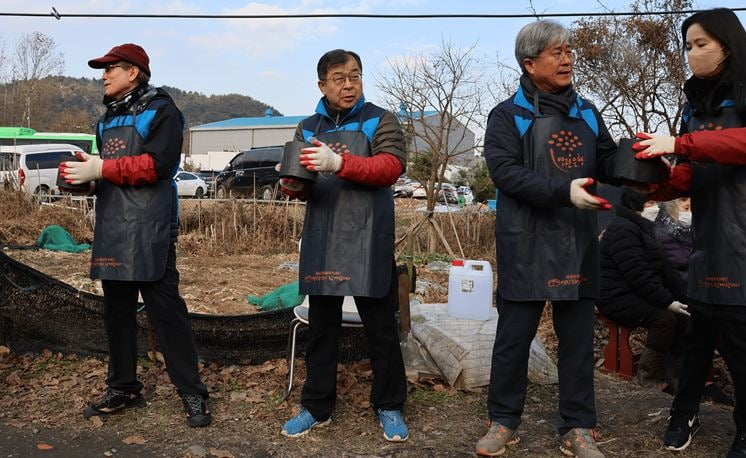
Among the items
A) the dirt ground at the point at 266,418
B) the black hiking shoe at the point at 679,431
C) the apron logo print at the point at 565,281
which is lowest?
the dirt ground at the point at 266,418

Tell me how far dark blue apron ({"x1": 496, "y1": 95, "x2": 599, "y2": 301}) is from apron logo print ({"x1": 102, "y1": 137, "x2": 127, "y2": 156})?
1.92m

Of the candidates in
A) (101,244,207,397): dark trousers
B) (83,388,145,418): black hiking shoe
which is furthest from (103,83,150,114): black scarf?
(83,388,145,418): black hiking shoe

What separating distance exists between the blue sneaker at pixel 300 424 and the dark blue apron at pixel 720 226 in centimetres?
191

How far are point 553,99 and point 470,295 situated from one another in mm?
1987

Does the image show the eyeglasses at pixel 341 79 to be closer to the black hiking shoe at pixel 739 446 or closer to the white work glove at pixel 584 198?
the white work glove at pixel 584 198

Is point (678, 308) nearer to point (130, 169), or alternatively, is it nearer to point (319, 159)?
point (319, 159)

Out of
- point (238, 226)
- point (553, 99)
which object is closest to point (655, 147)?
point (553, 99)

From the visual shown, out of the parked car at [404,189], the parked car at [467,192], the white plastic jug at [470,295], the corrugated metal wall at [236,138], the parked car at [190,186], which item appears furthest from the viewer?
the corrugated metal wall at [236,138]

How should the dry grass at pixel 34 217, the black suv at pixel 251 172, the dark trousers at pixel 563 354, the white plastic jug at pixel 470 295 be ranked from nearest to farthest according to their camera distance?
the dark trousers at pixel 563 354 < the white plastic jug at pixel 470 295 < the dry grass at pixel 34 217 < the black suv at pixel 251 172

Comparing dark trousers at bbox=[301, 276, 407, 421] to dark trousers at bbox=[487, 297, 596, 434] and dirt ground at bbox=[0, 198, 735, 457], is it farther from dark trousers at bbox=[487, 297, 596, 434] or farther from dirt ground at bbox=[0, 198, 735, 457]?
dark trousers at bbox=[487, 297, 596, 434]

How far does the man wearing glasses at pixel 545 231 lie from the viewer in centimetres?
301

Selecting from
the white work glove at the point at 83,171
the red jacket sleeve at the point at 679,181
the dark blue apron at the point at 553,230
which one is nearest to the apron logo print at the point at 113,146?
the white work glove at the point at 83,171

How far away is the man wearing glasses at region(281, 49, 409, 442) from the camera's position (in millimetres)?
3275

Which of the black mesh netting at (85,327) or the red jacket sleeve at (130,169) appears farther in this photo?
the black mesh netting at (85,327)
